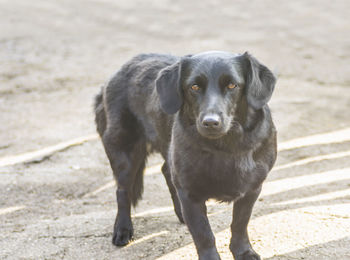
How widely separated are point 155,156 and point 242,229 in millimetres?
2464

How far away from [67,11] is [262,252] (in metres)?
10.8

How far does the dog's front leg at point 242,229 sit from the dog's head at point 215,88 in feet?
1.87

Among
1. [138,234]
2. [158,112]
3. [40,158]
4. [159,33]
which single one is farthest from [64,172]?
[159,33]

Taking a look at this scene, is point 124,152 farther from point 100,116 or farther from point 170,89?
point 170,89

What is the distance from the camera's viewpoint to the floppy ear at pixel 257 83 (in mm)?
2947

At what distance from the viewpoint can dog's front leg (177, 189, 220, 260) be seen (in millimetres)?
3027

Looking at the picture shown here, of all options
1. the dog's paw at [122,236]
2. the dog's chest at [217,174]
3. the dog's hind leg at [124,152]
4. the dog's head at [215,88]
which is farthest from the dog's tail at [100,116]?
the dog's chest at [217,174]

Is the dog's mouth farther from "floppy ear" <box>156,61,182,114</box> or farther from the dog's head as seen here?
"floppy ear" <box>156,61,182,114</box>

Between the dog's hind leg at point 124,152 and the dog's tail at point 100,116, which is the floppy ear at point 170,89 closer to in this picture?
the dog's hind leg at point 124,152

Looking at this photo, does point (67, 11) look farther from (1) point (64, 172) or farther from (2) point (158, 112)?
(2) point (158, 112)

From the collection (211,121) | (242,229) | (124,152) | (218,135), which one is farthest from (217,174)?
(124,152)

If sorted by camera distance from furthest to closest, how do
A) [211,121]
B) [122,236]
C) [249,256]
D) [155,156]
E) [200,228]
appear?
1. [155,156]
2. [122,236]
3. [249,256]
4. [200,228]
5. [211,121]

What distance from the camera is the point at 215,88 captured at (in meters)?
2.92

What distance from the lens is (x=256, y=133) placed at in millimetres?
3035
